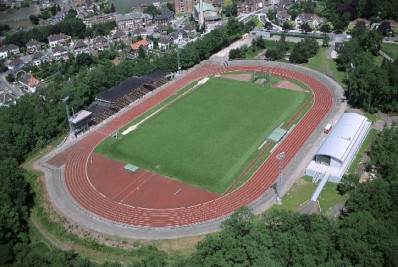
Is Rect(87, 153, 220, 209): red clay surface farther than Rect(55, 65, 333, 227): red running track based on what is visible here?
Yes

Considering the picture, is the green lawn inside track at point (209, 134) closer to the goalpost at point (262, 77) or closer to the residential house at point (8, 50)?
the goalpost at point (262, 77)

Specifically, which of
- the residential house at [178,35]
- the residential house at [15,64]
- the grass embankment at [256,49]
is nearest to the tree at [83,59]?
the residential house at [15,64]

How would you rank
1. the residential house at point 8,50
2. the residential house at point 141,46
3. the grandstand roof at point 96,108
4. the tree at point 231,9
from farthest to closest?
the tree at point 231,9 → the residential house at point 8,50 → the residential house at point 141,46 → the grandstand roof at point 96,108

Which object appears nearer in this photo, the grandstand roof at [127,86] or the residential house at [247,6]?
the grandstand roof at [127,86]

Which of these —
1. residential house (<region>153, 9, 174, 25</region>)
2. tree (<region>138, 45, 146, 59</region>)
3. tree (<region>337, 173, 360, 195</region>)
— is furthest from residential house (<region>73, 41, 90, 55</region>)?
tree (<region>337, 173, 360, 195</region>)

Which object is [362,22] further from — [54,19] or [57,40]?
[54,19]

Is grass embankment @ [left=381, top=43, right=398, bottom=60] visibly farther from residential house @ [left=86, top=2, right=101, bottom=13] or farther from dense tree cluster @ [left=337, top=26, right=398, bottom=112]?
residential house @ [left=86, top=2, right=101, bottom=13]
